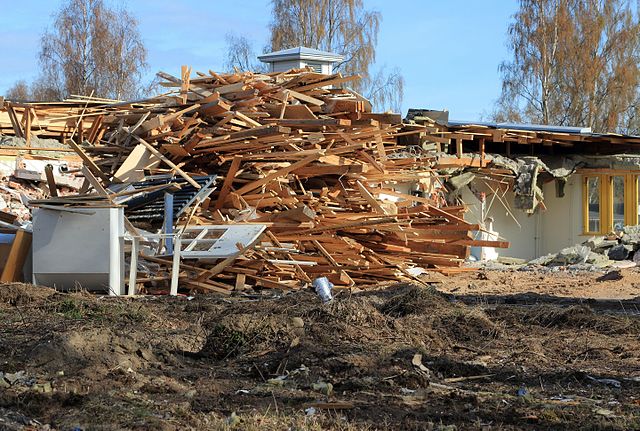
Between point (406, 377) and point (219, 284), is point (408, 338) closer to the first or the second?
point (406, 377)

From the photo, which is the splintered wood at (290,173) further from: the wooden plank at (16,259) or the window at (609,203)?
the window at (609,203)

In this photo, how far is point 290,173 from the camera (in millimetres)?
15461

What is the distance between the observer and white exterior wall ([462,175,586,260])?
23720 mm

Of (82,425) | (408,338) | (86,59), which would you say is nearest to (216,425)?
(82,425)

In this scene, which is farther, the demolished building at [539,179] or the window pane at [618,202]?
the window pane at [618,202]

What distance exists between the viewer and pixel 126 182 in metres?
14.6

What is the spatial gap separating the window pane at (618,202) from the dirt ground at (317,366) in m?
13.7

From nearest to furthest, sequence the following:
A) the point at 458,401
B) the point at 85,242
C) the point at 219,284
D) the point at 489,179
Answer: the point at 458,401 < the point at 85,242 < the point at 219,284 < the point at 489,179

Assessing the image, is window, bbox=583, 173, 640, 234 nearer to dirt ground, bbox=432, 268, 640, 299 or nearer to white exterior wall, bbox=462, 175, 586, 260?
white exterior wall, bbox=462, 175, 586, 260

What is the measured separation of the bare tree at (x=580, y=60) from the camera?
39.7 metres

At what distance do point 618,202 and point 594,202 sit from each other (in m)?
0.63

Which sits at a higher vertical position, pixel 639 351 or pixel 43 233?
pixel 43 233

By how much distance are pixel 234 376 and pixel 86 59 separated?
132 feet

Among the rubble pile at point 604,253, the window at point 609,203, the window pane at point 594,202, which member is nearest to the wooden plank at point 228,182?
the rubble pile at point 604,253
